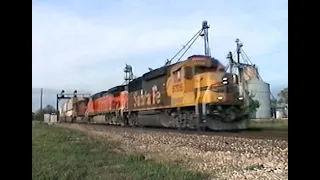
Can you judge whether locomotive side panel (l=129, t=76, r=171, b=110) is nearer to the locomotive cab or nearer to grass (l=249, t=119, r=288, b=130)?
the locomotive cab

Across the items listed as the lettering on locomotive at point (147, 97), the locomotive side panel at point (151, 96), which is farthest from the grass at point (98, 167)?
the lettering on locomotive at point (147, 97)

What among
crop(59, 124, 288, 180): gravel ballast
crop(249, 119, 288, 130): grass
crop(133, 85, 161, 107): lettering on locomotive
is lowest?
crop(59, 124, 288, 180): gravel ballast

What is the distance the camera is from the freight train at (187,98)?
7.62 m

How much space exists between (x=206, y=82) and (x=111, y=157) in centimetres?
471

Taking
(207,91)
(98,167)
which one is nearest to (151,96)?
(207,91)

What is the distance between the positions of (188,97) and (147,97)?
2.05 metres

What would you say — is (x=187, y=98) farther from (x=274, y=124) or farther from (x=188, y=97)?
(x=274, y=124)

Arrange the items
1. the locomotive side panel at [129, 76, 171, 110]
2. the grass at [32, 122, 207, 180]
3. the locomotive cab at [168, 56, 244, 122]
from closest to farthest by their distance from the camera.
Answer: the grass at [32, 122, 207, 180] → the locomotive cab at [168, 56, 244, 122] → the locomotive side panel at [129, 76, 171, 110]

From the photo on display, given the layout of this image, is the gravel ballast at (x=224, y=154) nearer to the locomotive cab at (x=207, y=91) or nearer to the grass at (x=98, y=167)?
the grass at (x=98, y=167)

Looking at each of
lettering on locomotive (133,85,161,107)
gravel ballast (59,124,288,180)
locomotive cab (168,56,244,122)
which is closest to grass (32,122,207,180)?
gravel ballast (59,124,288,180)

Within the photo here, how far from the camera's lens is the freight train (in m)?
7.62

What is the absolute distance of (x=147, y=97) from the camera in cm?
1041

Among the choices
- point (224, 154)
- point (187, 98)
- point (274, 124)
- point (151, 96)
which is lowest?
point (224, 154)
